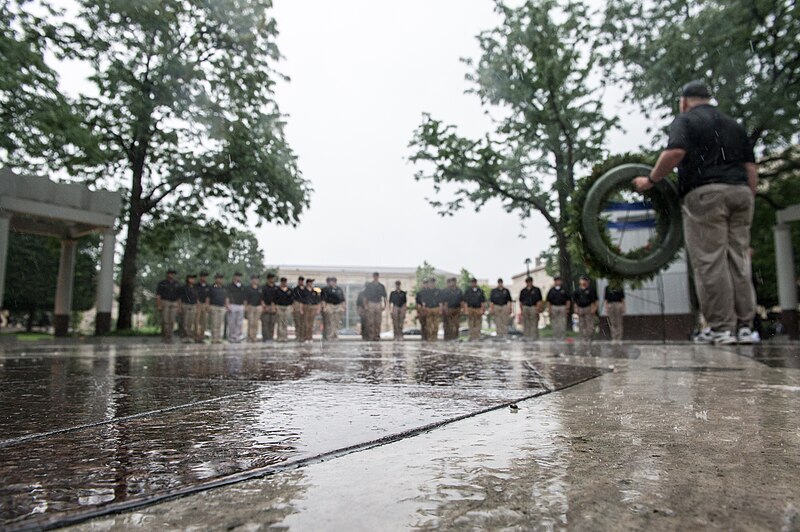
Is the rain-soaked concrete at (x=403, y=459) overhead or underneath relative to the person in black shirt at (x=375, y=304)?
underneath

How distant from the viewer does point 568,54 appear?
59.1ft

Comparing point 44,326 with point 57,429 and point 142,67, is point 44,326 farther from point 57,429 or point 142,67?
point 57,429

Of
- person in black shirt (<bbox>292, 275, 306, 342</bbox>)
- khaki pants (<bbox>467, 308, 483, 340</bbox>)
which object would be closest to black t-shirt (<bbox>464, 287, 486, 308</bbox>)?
khaki pants (<bbox>467, 308, 483, 340</bbox>)

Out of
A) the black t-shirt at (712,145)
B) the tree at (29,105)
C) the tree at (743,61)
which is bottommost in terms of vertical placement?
the black t-shirt at (712,145)

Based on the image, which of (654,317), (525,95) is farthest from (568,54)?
(654,317)

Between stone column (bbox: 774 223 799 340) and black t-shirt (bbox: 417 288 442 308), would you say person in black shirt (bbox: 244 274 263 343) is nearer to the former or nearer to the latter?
black t-shirt (bbox: 417 288 442 308)

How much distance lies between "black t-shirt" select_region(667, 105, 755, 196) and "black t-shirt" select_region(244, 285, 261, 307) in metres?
13.1

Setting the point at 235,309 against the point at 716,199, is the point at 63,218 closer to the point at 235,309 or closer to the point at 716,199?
the point at 235,309

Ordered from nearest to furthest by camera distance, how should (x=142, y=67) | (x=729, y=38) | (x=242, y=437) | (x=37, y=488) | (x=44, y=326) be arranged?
(x=37, y=488) < (x=242, y=437) < (x=729, y=38) < (x=142, y=67) < (x=44, y=326)

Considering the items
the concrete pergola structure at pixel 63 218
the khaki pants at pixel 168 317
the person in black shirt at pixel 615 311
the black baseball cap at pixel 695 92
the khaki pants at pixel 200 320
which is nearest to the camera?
the black baseball cap at pixel 695 92

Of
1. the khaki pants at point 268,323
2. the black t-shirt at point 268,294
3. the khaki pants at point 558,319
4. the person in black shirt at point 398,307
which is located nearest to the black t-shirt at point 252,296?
the black t-shirt at point 268,294

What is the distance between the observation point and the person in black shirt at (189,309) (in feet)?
49.6

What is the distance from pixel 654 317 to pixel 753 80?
722 centimetres

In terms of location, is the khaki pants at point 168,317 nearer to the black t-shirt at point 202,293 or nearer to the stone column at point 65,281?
the black t-shirt at point 202,293
